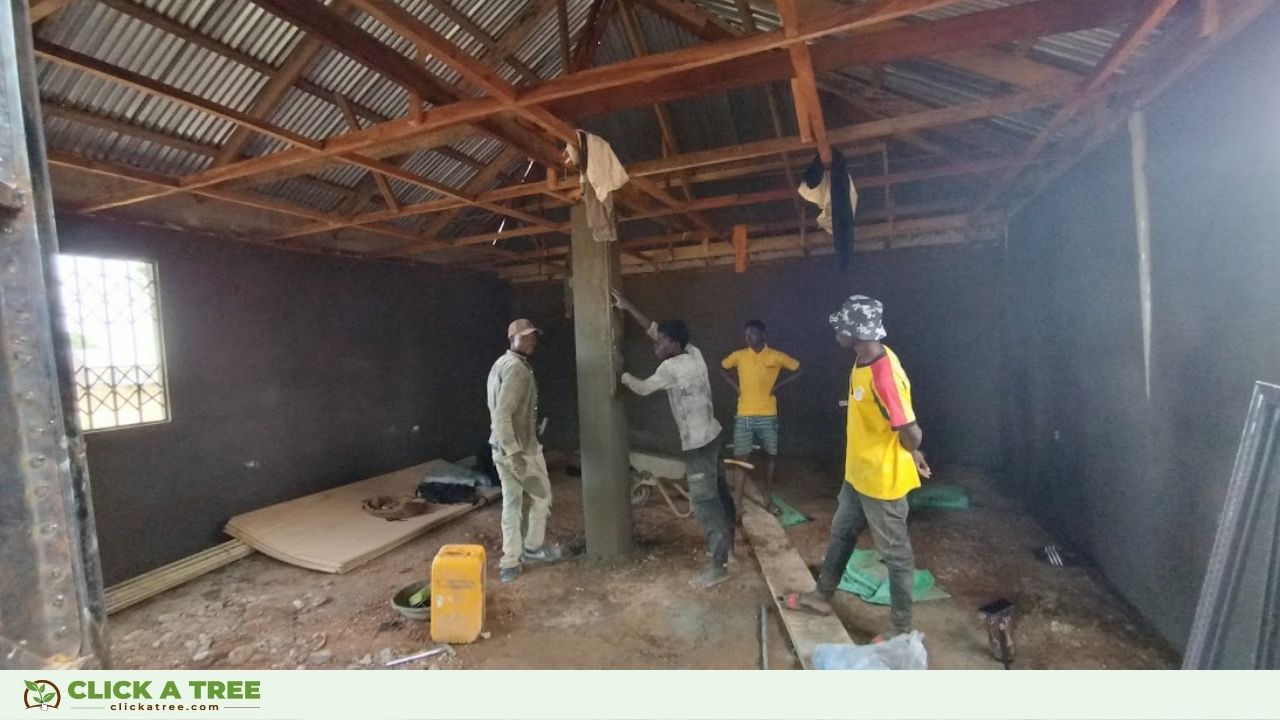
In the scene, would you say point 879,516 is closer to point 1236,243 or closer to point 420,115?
point 1236,243

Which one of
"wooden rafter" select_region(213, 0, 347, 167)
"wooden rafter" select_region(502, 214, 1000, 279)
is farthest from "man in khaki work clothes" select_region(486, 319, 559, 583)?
"wooden rafter" select_region(502, 214, 1000, 279)

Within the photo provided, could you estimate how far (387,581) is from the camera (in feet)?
14.6

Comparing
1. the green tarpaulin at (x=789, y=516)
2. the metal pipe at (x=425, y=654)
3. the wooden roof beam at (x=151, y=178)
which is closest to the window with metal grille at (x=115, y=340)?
the wooden roof beam at (x=151, y=178)

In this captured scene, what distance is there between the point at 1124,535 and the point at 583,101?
14.8 feet

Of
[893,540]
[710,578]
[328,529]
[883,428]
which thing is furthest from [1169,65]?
[328,529]

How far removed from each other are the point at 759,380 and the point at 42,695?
16.3ft

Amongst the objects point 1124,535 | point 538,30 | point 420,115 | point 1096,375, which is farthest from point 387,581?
point 1096,375

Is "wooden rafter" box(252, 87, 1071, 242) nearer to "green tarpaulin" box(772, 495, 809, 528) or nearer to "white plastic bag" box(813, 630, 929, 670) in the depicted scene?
"white plastic bag" box(813, 630, 929, 670)

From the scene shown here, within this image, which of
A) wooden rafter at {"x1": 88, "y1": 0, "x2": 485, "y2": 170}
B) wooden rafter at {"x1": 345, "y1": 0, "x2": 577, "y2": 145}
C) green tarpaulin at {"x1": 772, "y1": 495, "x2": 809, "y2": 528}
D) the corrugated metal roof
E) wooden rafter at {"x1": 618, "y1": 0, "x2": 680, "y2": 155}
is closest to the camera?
wooden rafter at {"x1": 345, "y1": 0, "x2": 577, "y2": 145}

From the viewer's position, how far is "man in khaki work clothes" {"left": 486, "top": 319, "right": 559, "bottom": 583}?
425cm

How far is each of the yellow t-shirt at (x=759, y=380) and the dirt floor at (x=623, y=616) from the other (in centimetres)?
126

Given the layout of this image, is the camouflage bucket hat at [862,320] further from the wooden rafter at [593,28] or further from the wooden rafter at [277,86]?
the wooden rafter at [277,86]

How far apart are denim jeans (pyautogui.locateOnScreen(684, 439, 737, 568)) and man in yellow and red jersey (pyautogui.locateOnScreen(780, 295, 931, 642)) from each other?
3.86ft

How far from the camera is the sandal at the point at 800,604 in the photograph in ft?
11.1
